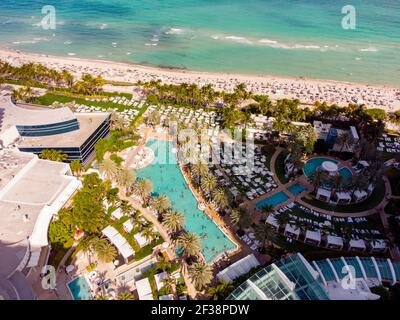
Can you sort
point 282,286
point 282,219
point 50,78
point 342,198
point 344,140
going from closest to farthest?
point 282,286
point 282,219
point 342,198
point 344,140
point 50,78

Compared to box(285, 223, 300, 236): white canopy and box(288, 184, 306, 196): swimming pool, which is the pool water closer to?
box(285, 223, 300, 236): white canopy

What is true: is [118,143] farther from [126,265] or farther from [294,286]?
[294,286]

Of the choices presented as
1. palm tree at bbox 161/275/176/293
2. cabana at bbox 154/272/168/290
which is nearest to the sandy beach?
cabana at bbox 154/272/168/290

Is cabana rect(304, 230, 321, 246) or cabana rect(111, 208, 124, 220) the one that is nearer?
cabana rect(304, 230, 321, 246)

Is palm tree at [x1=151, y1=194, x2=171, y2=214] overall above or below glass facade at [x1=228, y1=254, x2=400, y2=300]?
above

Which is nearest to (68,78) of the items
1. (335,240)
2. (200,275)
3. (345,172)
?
(200,275)

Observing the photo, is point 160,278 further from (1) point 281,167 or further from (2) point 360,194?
(2) point 360,194

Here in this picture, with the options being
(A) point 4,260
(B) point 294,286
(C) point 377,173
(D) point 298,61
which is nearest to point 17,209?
(A) point 4,260
